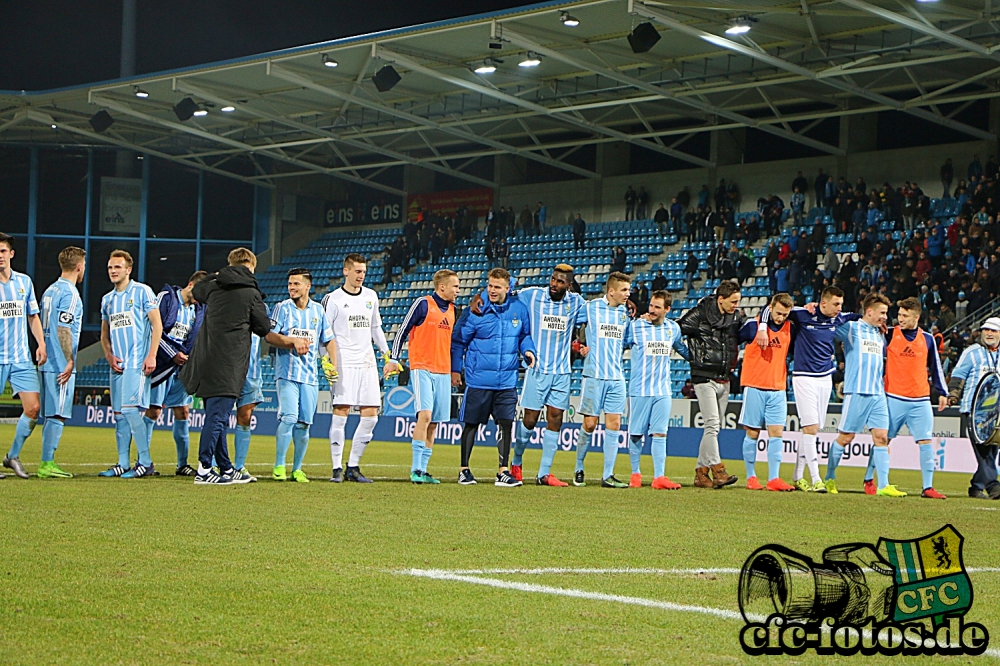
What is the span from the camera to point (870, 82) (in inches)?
1162

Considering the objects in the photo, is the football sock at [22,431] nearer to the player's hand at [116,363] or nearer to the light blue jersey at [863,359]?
the player's hand at [116,363]

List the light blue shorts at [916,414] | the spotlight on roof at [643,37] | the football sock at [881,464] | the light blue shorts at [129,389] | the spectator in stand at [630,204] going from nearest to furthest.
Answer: the light blue shorts at [129,389] → the football sock at [881,464] → the light blue shorts at [916,414] → the spotlight on roof at [643,37] → the spectator in stand at [630,204]

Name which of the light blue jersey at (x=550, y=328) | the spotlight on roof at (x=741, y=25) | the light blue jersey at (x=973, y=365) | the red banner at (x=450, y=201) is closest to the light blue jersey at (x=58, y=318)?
the light blue jersey at (x=550, y=328)

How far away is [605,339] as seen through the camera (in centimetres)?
1274

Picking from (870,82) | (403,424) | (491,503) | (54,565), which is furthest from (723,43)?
(54,565)

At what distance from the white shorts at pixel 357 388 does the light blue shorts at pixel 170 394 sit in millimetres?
1732

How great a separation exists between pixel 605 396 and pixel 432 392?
6.40 ft

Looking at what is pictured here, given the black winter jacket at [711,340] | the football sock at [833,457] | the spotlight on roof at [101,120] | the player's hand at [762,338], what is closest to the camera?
the player's hand at [762,338]

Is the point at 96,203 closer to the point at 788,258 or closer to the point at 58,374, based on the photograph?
the point at 788,258

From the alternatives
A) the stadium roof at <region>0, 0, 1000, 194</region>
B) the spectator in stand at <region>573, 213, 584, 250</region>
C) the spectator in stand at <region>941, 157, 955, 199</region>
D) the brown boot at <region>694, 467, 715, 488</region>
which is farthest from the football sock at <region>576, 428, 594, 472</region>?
the spectator in stand at <region>573, 213, 584, 250</region>

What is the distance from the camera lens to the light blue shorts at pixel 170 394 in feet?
40.7

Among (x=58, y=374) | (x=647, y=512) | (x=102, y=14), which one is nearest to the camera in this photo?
(x=647, y=512)

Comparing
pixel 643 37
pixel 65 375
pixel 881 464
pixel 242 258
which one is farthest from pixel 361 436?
pixel 643 37

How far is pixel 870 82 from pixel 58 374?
2372 cm
